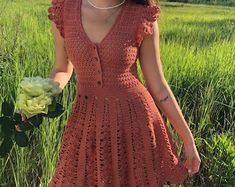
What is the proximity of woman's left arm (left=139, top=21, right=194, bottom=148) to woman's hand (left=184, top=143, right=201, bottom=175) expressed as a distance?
5 cm

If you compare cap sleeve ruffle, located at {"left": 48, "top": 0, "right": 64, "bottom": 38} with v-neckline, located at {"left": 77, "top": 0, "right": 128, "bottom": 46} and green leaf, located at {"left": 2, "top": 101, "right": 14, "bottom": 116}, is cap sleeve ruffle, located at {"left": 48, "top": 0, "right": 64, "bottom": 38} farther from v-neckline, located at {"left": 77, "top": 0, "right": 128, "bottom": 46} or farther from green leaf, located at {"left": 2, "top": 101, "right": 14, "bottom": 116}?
green leaf, located at {"left": 2, "top": 101, "right": 14, "bottom": 116}

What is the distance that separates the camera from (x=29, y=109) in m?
1.24

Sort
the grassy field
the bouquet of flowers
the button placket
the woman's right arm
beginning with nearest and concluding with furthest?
the bouquet of flowers, the button placket, the woman's right arm, the grassy field

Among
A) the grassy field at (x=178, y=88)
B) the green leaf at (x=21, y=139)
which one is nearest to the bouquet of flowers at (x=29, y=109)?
the green leaf at (x=21, y=139)

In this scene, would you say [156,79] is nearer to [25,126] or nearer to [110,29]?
[110,29]

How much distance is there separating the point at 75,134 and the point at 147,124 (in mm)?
201

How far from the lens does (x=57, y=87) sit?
1.32 meters

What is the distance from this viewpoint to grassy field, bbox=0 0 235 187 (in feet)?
6.75

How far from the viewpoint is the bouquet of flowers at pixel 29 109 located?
125 centimetres

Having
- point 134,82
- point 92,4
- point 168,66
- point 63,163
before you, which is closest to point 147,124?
point 134,82

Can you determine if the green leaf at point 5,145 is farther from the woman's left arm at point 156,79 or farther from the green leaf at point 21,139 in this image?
the woman's left arm at point 156,79

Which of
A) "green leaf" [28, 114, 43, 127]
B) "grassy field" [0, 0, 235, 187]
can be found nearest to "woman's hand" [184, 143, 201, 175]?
"green leaf" [28, 114, 43, 127]

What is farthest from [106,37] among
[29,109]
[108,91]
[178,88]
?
[178,88]

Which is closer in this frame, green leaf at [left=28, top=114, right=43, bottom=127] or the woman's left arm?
green leaf at [left=28, top=114, right=43, bottom=127]
